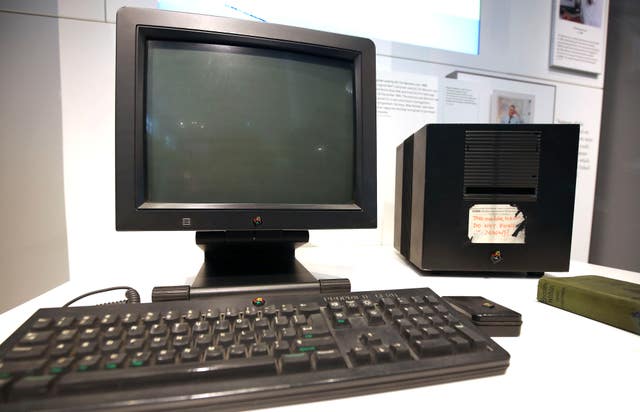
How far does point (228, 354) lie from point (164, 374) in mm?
56

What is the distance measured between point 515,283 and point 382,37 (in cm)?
86

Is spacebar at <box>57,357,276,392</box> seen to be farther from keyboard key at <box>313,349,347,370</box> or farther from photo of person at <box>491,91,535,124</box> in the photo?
photo of person at <box>491,91,535,124</box>

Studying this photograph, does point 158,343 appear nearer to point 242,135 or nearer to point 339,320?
point 339,320

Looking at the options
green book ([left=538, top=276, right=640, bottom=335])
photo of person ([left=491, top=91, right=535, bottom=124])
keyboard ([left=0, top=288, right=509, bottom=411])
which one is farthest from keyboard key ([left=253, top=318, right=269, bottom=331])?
photo of person ([left=491, top=91, right=535, bottom=124])

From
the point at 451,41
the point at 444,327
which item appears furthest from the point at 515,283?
the point at 451,41

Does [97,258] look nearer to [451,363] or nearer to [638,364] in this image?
[451,363]

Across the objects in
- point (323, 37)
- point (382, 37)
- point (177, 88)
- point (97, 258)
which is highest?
point (382, 37)

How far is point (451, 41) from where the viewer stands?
3.43 ft

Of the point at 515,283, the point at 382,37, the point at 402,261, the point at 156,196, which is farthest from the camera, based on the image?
the point at 382,37

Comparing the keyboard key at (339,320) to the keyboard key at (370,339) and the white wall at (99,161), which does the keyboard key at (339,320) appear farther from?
the white wall at (99,161)

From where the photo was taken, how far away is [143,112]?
0.47 m

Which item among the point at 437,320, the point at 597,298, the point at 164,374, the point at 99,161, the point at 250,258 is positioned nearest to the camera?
Answer: the point at 164,374

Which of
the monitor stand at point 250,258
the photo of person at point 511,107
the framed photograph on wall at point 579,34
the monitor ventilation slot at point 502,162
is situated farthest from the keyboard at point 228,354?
the framed photograph on wall at point 579,34

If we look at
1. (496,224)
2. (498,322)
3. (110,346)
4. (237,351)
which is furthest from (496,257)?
(110,346)
